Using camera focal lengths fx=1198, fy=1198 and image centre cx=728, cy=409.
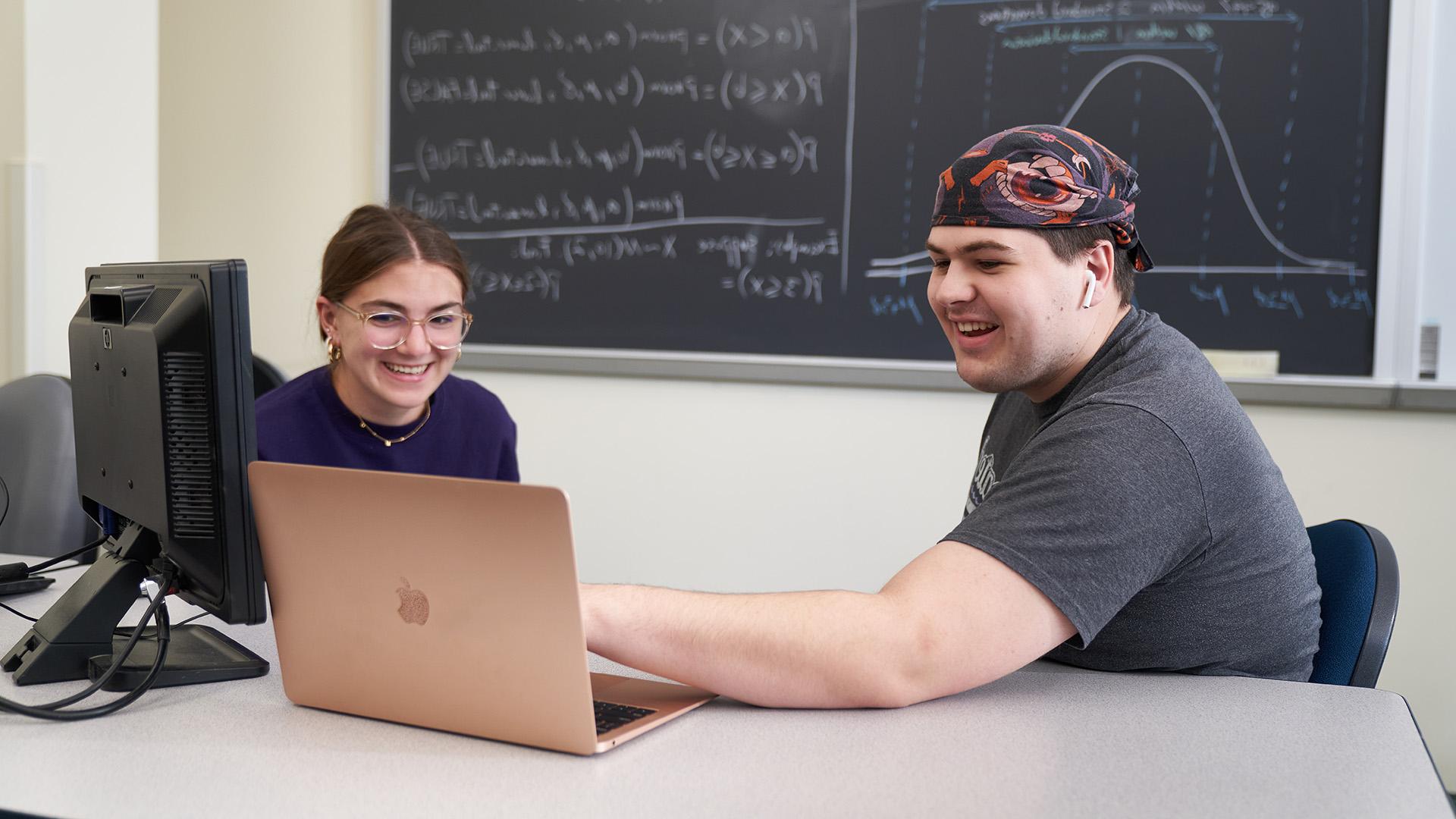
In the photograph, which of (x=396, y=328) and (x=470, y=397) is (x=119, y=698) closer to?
(x=396, y=328)

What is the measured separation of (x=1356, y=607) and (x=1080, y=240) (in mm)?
514

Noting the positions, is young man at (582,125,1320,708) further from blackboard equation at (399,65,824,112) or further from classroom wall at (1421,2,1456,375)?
blackboard equation at (399,65,824,112)

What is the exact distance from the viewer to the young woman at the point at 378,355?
75.2 inches

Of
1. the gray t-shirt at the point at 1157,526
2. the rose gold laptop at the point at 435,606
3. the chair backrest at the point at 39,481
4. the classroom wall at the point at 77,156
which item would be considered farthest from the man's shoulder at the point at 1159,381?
the classroom wall at the point at 77,156

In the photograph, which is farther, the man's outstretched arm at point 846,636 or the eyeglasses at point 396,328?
the eyeglasses at point 396,328

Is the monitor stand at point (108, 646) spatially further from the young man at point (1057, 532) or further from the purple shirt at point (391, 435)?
the purple shirt at point (391, 435)

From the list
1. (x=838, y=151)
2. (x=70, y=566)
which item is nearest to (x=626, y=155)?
(x=838, y=151)

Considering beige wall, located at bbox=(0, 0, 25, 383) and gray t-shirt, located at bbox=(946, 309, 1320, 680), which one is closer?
gray t-shirt, located at bbox=(946, 309, 1320, 680)

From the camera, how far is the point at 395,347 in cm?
191

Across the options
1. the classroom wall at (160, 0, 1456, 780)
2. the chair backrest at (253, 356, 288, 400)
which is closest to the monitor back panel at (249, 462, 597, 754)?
the chair backrest at (253, 356, 288, 400)

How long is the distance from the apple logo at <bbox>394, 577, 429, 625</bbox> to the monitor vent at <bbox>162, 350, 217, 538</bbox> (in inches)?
9.4

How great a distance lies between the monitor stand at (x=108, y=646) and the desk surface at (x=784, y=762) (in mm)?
20

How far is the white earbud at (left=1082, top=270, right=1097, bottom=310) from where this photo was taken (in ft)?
4.57

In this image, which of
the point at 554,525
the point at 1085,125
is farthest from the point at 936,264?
the point at 1085,125
